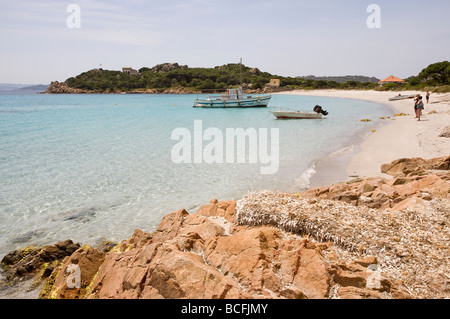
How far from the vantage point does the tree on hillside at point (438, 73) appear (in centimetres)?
6161

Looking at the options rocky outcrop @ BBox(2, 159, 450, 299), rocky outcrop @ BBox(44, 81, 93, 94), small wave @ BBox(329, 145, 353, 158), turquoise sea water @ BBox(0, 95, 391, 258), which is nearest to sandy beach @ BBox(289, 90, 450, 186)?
small wave @ BBox(329, 145, 353, 158)

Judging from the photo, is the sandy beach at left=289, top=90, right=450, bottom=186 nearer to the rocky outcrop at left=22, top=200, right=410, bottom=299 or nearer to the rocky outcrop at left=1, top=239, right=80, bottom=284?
the rocky outcrop at left=22, top=200, right=410, bottom=299

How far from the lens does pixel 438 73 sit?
63.8m

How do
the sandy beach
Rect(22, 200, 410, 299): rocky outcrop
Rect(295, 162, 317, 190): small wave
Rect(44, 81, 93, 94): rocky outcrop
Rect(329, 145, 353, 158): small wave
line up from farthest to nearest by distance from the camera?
1. Rect(44, 81, 93, 94): rocky outcrop
2. Rect(329, 145, 353, 158): small wave
3. the sandy beach
4. Rect(295, 162, 317, 190): small wave
5. Rect(22, 200, 410, 299): rocky outcrop

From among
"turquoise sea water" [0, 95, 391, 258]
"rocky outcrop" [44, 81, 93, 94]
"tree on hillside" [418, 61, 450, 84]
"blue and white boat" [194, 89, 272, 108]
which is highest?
"rocky outcrop" [44, 81, 93, 94]

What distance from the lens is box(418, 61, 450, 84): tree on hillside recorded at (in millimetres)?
61612

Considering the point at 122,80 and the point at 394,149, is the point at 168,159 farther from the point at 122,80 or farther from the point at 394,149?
the point at 122,80

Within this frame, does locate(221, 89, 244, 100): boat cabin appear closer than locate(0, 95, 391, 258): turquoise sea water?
No

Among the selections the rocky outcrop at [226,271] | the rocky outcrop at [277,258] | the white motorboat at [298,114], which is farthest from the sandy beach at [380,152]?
the white motorboat at [298,114]

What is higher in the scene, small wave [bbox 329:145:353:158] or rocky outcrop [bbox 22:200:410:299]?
small wave [bbox 329:145:353:158]

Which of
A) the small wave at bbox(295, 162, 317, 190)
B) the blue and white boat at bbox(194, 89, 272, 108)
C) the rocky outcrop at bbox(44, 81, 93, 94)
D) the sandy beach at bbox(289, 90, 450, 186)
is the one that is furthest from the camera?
the rocky outcrop at bbox(44, 81, 93, 94)

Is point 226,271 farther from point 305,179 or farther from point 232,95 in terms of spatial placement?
point 232,95

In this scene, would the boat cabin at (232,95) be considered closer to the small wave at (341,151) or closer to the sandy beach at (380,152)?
the sandy beach at (380,152)
